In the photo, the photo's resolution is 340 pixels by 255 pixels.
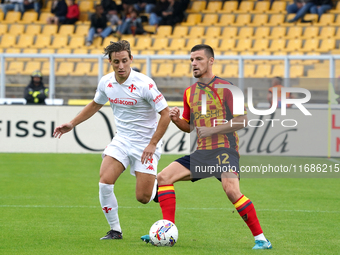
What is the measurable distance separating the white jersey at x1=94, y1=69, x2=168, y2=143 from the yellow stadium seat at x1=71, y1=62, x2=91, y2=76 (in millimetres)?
8032

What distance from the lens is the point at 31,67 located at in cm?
1422

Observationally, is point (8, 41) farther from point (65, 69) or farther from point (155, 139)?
point (155, 139)

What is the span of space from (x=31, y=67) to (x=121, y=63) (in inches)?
359

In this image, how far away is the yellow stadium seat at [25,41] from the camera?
800 inches

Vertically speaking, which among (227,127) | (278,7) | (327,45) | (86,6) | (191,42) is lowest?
(227,127)

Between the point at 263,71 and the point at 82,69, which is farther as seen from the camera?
the point at 82,69

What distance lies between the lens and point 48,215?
6.99 meters

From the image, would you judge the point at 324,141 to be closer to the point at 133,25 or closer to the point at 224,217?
the point at 224,217

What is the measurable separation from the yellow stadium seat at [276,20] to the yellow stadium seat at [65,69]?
8733 mm

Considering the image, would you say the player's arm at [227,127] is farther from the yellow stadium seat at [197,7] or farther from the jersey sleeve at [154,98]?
the yellow stadium seat at [197,7]

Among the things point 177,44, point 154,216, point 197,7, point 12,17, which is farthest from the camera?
point 12,17

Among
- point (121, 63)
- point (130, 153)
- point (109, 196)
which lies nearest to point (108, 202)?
point (109, 196)

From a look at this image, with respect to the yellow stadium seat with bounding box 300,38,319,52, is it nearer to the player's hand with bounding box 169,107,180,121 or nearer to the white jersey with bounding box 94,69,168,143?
the white jersey with bounding box 94,69,168,143

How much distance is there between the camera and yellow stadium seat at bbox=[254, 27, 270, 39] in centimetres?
1967
